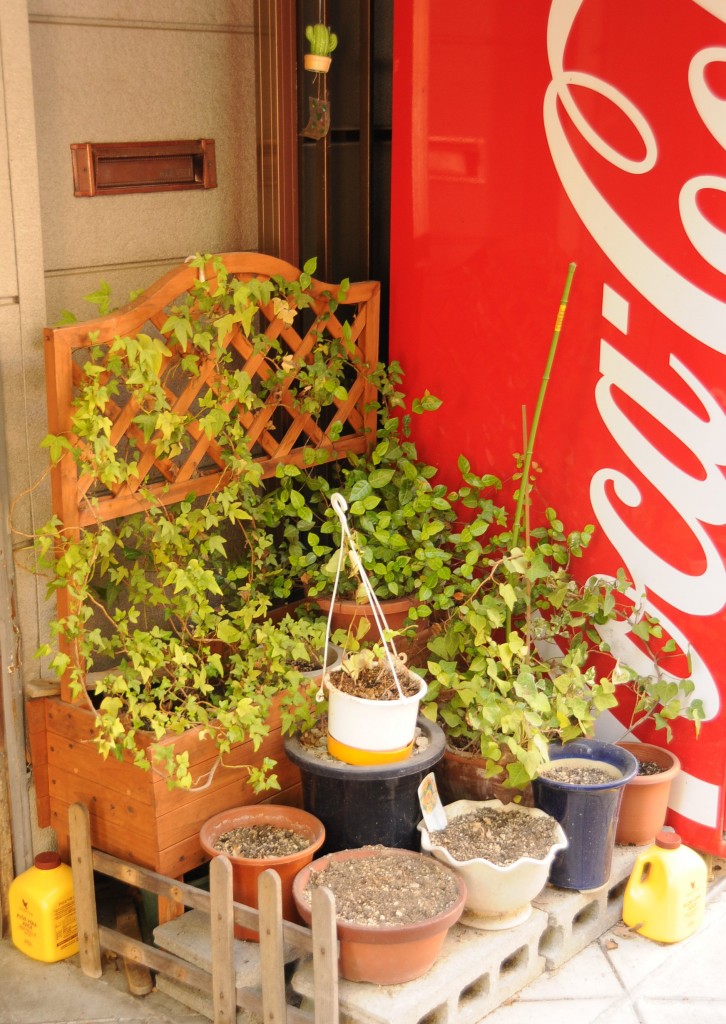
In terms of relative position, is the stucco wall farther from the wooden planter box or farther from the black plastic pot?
the black plastic pot

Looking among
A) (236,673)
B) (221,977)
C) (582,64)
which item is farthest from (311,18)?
(221,977)

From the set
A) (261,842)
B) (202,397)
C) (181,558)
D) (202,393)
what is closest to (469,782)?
(261,842)

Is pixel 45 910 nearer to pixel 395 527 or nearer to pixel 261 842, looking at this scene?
pixel 261 842

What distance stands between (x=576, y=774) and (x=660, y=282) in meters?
1.42

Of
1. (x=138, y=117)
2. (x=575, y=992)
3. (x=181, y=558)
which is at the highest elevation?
(x=138, y=117)

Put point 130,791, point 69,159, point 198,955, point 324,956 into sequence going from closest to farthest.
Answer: point 324,956 < point 198,955 < point 130,791 < point 69,159

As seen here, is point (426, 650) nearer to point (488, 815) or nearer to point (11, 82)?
point (488, 815)

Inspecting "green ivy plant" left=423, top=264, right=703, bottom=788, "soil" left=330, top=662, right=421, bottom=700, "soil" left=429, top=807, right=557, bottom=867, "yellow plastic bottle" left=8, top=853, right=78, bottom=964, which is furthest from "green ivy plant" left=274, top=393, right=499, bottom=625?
"yellow plastic bottle" left=8, top=853, right=78, bottom=964

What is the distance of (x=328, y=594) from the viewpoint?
12.4 feet

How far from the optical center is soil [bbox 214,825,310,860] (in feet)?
10.4

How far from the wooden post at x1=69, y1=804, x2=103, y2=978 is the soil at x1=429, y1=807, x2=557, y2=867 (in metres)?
0.93

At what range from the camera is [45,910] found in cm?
331

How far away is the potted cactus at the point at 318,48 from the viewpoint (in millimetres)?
3779

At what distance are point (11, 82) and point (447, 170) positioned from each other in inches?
52.4
